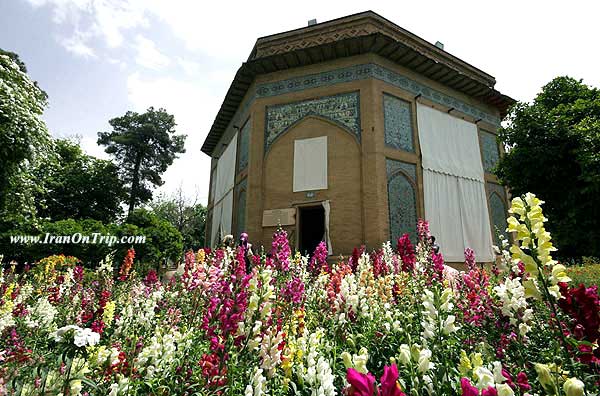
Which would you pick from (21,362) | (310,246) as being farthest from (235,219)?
(21,362)

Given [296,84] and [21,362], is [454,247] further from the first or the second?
[21,362]

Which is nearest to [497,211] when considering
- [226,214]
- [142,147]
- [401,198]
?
[401,198]

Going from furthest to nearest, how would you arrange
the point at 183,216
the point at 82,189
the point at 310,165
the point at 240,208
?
the point at 183,216 < the point at 82,189 < the point at 240,208 < the point at 310,165

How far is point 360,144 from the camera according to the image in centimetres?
1226

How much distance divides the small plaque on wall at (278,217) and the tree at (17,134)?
24.8 feet

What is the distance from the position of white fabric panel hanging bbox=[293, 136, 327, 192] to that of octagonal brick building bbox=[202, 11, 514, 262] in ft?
0.13

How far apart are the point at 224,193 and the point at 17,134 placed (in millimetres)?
8589

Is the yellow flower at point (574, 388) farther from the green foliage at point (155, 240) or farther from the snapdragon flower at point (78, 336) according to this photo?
the green foliage at point (155, 240)

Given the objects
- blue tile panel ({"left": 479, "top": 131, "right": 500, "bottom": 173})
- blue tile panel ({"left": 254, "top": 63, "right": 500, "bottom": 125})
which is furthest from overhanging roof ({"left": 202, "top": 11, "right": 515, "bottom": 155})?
blue tile panel ({"left": 479, "top": 131, "right": 500, "bottom": 173})

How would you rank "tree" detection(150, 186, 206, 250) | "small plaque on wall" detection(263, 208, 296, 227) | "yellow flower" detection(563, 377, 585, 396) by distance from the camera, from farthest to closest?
"tree" detection(150, 186, 206, 250) < "small plaque on wall" detection(263, 208, 296, 227) < "yellow flower" detection(563, 377, 585, 396)

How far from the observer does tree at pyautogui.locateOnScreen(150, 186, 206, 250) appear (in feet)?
112

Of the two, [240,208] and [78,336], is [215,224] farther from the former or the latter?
[78,336]

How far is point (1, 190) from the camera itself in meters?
9.94

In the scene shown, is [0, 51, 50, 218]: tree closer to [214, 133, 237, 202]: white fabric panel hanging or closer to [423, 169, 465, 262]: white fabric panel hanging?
[214, 133, 237, 202]: white fabric panel hanging
